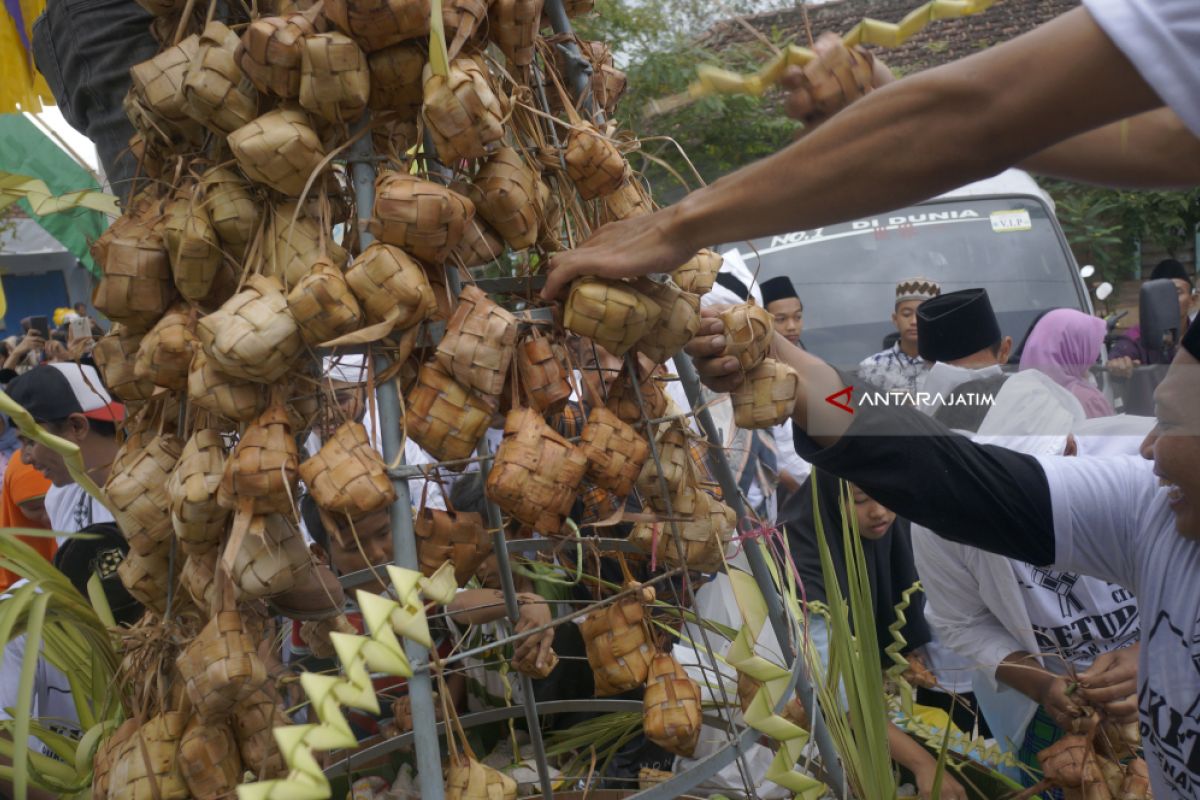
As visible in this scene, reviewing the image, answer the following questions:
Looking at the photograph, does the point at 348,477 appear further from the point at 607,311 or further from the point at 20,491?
the point at 20,491

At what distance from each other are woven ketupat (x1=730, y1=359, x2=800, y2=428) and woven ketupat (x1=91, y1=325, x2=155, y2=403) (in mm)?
753

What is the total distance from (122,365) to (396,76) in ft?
1.77

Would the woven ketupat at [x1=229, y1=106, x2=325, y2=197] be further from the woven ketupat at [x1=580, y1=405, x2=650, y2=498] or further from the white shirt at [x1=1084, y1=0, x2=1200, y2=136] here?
the white shirt at [x1=1084, y1=0, x2=1200, y2=136]

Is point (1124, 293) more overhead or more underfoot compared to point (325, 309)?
more underfoot

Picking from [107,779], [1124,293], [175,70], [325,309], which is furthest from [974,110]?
[1124,293]

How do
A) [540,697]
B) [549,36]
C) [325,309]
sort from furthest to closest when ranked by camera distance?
1. [540,697]
2. [549,36]
3. [325,309]

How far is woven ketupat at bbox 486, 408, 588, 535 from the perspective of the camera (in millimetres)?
1146

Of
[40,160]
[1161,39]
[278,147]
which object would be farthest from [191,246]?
[40,160]

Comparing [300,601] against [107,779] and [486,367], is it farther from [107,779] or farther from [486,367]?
[486,367]

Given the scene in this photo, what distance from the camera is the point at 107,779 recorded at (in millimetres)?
1295

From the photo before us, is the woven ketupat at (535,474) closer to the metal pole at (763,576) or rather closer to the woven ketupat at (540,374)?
the woven ketupat at (540,374)

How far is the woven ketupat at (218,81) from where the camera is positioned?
1.17 meters

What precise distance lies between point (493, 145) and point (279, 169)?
24 cm

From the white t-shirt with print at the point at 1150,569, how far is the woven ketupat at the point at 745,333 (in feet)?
1.68
